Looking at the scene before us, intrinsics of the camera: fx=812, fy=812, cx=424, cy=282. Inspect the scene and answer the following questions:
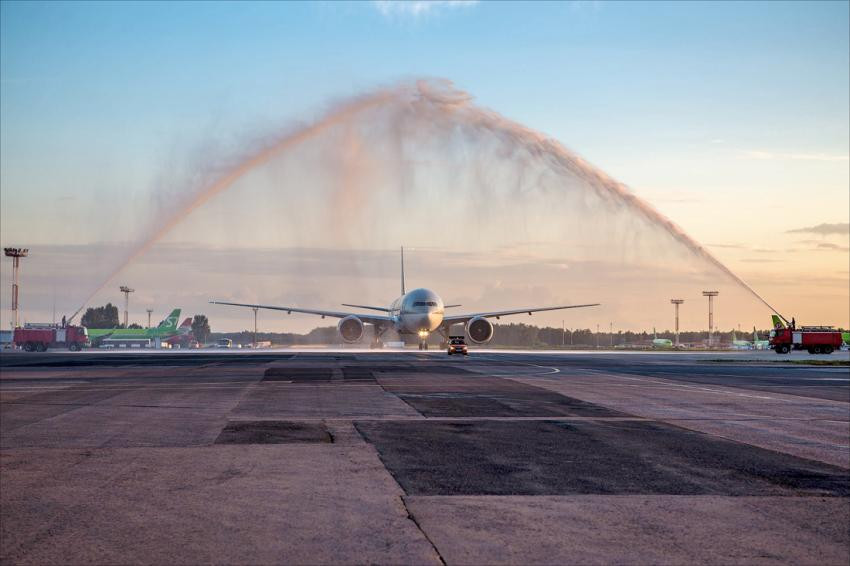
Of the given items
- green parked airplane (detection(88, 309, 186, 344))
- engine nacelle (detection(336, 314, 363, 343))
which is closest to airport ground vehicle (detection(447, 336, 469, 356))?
engine nacelle (detection(336, 314, 363, 343))

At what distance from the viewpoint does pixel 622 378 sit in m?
36.2

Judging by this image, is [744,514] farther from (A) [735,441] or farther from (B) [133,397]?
(B) [133,397]

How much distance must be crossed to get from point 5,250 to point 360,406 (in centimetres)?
12859

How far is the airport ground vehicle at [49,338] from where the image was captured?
103 meters

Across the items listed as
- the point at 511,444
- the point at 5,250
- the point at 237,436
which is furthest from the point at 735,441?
the point at 5,250

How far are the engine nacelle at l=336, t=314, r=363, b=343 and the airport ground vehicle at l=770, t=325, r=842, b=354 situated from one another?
42.0 m

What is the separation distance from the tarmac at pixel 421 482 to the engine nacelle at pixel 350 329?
4675cm

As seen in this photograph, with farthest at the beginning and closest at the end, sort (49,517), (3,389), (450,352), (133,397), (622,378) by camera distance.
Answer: (450,352), (622,378), (3,389), (133,397), (49,517)

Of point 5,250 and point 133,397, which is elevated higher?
point 5,250

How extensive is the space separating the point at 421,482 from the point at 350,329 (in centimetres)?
5989

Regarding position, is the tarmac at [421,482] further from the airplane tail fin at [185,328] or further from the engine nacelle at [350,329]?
the airplane tail fin at [185,328]

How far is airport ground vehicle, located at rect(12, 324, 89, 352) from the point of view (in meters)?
103

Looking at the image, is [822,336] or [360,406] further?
[822,336]

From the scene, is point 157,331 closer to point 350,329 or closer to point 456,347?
point 350,329
